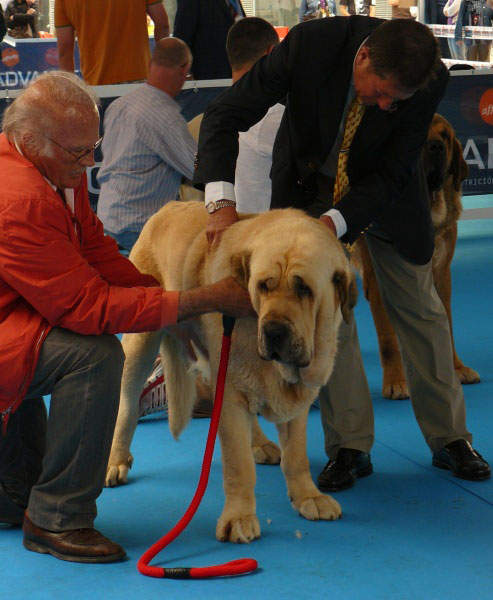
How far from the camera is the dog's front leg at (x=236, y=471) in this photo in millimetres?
2709

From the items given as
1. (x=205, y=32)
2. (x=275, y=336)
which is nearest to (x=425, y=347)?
(x=275, y=336)

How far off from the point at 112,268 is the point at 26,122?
0.61 m

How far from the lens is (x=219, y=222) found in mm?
2838

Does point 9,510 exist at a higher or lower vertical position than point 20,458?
lower

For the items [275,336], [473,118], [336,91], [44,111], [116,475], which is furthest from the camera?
[473,118]

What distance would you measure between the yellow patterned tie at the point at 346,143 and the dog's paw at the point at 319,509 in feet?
3.43

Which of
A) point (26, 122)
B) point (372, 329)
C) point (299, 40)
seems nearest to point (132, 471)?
point (26, 122)

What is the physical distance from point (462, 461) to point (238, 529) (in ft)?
3.13

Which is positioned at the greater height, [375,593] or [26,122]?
[26,122]

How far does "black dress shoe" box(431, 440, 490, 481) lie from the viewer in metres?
3.14

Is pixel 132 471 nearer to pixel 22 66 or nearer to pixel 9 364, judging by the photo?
pixel 9 364

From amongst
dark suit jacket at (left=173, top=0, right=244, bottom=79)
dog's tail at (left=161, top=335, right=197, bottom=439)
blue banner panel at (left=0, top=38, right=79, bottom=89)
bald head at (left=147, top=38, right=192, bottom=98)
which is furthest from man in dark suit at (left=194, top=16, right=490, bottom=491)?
blue banner panel at (left=0, top=38, right=79, bottom=89)

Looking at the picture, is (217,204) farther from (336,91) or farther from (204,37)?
(204,37)

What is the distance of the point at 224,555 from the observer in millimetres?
2609
